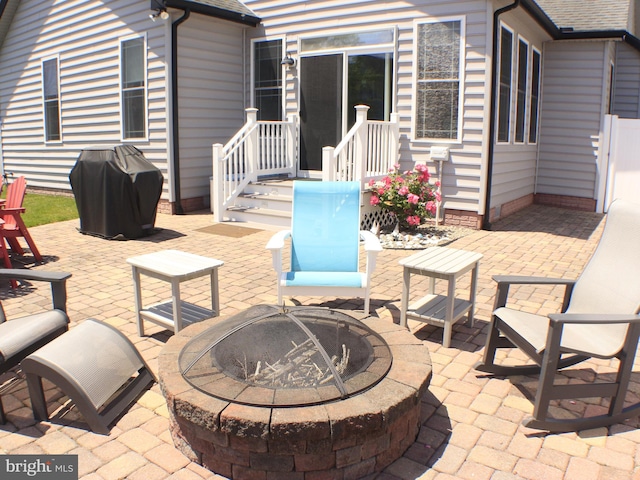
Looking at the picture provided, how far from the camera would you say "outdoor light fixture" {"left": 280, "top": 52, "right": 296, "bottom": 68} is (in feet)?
31.8

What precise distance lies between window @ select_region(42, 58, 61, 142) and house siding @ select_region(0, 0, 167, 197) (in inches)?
7.8

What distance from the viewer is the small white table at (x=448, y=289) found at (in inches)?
154

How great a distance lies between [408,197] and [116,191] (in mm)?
3928

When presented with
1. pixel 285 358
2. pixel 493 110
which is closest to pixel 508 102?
pixel 493 110

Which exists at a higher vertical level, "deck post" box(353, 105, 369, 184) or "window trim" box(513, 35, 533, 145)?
"window trim" box(513, 35, 533, 145)

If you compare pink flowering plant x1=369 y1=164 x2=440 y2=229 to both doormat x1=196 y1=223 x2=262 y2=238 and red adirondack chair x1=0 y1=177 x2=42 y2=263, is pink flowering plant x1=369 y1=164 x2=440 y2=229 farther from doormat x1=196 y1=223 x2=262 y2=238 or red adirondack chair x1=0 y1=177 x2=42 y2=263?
red adirondack chair x1=0 y1=177 x2=42 y2=263

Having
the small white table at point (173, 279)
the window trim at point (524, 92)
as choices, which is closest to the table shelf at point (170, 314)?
the small white table at point (173, 279)

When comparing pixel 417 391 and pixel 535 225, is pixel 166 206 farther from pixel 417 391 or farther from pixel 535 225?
pixel 417 391

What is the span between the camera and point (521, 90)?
384 inches

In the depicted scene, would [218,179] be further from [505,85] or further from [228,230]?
[505,85]

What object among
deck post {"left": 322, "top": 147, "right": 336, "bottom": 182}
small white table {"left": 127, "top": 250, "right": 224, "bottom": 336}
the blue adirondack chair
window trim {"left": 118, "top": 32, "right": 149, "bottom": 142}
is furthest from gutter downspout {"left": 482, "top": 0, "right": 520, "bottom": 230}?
window trim {"left": 118, "top": 32, "right": 149, "bottom": 142}

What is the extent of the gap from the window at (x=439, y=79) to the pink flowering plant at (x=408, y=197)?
0.89 meters

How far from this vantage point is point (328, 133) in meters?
9.66

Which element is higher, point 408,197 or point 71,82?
point 71,82
